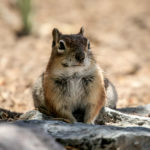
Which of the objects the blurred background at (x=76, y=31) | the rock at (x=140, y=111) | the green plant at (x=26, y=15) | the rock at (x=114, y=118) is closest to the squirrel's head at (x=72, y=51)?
the rock at (x=114, y=118)

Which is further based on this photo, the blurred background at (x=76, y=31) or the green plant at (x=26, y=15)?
the green plant at (x=26, y=15)

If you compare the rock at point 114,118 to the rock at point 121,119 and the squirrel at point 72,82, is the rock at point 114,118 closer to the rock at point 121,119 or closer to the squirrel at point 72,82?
the rock at point 121,119

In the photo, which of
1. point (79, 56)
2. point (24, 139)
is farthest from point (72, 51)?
point (24, 139)

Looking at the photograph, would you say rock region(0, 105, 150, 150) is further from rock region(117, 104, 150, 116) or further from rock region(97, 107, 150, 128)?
rock region(117, 104, 150, 116)

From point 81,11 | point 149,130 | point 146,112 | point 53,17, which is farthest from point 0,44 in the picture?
point 149,130

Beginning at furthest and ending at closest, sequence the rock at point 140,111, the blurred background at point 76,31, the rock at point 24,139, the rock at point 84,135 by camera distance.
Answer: the blurred background at point 76,31 → the rock at point 140,111 → the rock at point 84,135 → the rock at point 24,139

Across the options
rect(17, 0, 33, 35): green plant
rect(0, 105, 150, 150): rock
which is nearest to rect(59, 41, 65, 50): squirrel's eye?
rect(0, 105, 150, 150): rock

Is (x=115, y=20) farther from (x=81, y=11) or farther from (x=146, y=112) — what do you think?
(x=146, y=112)
